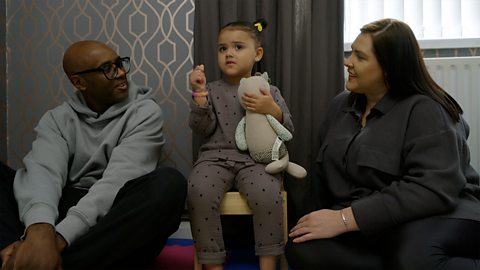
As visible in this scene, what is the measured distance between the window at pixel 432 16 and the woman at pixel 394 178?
67 centimetres

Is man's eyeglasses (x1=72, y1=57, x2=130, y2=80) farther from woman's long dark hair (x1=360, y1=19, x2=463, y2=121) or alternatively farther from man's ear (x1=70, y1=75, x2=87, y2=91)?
woman's long dark hair (x1=360, y1=19, x2=463, y2=121)

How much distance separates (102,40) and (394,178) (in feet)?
4.82

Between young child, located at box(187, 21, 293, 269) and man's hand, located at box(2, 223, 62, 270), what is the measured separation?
44 centimetres

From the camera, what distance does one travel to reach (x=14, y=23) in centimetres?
232

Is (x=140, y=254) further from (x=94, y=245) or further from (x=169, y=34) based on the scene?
(x=169, y=34)

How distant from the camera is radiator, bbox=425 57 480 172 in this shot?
2033 mm

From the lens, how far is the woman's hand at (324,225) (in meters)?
1.37

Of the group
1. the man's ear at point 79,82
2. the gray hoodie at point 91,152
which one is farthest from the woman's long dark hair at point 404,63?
the man's ear at point 79,82

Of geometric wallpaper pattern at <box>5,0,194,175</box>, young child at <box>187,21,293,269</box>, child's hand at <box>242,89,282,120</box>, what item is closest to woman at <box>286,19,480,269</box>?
young child at <box>187,21,293,269</box>

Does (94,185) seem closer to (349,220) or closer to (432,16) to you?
(349,220)

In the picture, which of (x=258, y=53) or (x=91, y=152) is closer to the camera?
(x=91, y=152)

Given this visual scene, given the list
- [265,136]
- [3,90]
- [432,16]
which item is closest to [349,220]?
[265,136]

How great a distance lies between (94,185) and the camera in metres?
1.52

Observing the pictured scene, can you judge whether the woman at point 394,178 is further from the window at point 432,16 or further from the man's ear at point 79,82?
the man's ear at point 79,82
